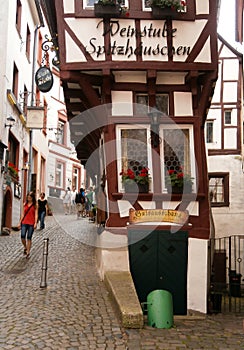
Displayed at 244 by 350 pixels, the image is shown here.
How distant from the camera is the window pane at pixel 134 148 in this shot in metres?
10.4

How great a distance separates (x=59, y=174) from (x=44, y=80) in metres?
21.1

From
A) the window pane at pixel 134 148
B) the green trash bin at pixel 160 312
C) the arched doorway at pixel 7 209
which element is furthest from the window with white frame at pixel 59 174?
the green trash bin at pixel 160 312

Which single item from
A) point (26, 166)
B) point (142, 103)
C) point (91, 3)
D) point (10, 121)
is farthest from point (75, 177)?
point (91, 3)

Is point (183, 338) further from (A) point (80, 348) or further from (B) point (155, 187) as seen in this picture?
(B) point (155, 187)

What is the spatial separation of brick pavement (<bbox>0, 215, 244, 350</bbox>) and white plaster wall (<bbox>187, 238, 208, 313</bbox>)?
0.37 metres

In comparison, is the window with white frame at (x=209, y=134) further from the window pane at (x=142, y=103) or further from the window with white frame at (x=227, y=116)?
the window pane at (x=142, y=103)

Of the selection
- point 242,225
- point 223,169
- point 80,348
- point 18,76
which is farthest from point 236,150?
point 80,348

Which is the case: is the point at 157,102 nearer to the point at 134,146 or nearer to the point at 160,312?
the point at 134,146

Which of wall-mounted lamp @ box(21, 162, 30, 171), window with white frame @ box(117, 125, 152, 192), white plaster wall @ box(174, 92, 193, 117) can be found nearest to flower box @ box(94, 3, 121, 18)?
white plaster wall @ box(174, 92, 193, 117)

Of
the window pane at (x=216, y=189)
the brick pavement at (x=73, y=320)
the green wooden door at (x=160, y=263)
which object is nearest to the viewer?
the brick pavement at (x=73, y=320)

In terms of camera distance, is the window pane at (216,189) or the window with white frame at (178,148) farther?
the window pane at (216,189)

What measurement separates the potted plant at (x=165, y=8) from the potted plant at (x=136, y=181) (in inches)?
124

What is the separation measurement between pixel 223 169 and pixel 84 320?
12827 mm

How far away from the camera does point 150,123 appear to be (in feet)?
34.0
